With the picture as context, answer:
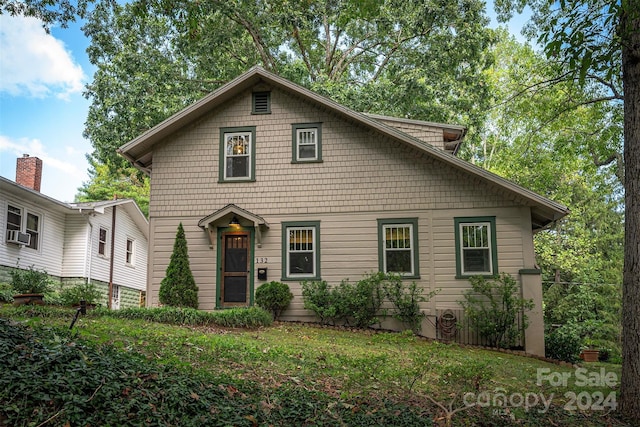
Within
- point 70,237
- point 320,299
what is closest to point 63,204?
point 70,237

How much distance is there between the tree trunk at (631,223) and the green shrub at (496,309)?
609 centimetres

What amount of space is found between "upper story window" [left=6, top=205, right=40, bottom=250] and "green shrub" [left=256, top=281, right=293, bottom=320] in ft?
29.6

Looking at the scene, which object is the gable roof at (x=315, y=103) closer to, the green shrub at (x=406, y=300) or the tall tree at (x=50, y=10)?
the green shrub at (x=406, y=300)

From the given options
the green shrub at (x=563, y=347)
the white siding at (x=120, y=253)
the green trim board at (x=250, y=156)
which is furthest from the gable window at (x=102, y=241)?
the green shrub at (x=563, y=347)

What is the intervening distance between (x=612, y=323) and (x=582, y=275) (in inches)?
346

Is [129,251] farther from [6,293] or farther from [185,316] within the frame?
[185,316]

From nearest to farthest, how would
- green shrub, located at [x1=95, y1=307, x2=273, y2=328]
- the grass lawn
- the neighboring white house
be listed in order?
the grass lawn → green shrub, located at [x1=95, y1=307, x2=273, y2=328] → the neighboring white house

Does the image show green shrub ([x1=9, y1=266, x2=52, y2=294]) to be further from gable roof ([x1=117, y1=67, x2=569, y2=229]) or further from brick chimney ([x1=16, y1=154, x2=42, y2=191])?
brick chimney ([x1=16, y1=154, x2=42, y2=191])

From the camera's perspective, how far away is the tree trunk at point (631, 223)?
6.69 m

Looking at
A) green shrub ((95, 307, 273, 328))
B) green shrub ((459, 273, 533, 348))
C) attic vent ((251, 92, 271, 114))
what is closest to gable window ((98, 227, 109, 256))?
attic vent ((251, 92, 271, 114))

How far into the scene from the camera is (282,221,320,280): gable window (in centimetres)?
1453

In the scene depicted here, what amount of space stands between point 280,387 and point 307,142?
959 centimetres

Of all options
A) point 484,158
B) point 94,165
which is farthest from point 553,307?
point 94,165

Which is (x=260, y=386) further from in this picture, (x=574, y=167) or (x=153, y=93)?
(x=574, y=167)
